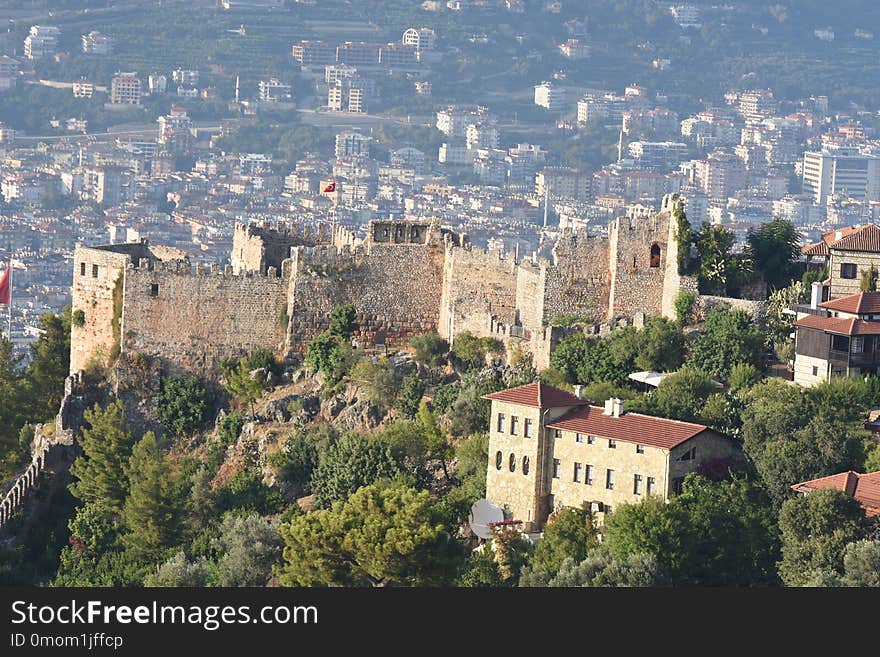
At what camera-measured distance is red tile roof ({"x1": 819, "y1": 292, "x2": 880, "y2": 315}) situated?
4694cm

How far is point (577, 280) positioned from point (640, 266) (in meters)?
1.38

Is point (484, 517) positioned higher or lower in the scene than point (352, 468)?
higher

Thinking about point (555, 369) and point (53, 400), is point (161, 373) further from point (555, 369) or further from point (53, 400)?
point (555, 369)

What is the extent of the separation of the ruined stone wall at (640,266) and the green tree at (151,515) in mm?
10173

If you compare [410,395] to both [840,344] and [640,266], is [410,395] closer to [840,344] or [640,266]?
[640,266]

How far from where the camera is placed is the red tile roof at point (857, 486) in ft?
133

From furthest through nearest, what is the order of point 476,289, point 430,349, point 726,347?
point 476,289 → point 430,349 → point 726,347

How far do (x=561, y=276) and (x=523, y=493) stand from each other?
8.07m

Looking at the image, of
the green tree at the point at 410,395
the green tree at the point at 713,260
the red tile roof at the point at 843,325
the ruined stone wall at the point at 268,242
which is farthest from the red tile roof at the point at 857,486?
the ruined stone wall at the point at 268,242

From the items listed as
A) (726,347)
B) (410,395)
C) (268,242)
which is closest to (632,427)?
(726,347)

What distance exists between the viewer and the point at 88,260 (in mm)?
53156

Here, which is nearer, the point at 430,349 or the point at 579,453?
the point at 579,453

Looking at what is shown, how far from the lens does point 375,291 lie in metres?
52.3

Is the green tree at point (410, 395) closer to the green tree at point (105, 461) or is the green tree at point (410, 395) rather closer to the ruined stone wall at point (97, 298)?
the green tree at point (105, 461)
